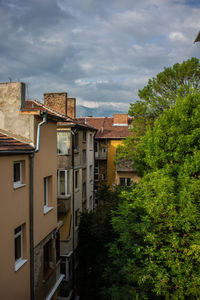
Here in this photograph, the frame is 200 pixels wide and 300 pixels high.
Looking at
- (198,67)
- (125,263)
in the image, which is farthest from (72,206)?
(198,67)

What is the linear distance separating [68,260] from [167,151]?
11.8 metres

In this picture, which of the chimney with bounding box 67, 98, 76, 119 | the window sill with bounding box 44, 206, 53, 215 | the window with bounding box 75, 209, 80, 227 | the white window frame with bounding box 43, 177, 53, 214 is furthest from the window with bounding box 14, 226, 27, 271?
the chimney with bounding box 67, 98, 76, 119

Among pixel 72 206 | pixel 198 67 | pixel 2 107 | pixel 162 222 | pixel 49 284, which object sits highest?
pixel 198 67

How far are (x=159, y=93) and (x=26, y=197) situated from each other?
62.1ft

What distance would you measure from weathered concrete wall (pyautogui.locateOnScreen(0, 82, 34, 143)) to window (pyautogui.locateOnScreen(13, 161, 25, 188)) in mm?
1096

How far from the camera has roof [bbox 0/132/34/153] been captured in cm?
721

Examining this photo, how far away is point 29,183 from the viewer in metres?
8.63

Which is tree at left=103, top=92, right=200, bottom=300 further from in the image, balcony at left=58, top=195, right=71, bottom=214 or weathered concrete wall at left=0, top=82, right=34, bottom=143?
weathered concrete wall at left=0, top=82, right=34, bottom=143

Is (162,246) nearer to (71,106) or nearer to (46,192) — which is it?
(46,192)

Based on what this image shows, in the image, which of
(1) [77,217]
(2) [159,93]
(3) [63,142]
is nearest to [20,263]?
(3) [63,142]

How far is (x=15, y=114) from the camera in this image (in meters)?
9.23

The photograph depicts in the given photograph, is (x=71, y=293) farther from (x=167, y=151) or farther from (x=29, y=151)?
(x=29, y=151)

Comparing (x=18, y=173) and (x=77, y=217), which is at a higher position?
(x=18, y=173)

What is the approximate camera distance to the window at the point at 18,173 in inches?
317
